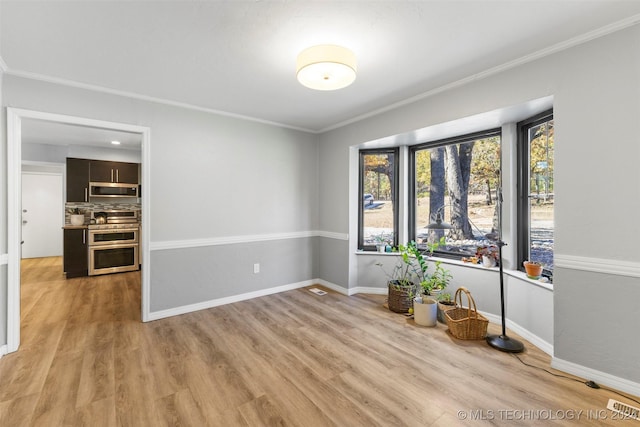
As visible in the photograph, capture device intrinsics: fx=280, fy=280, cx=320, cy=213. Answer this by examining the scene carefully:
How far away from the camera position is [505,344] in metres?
2.44

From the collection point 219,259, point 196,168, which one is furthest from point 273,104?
point 219,259

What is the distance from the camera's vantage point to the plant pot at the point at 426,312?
2920 millimetres

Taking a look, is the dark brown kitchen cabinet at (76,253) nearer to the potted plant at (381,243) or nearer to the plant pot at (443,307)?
the potted plant at (381,243)

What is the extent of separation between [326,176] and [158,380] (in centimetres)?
323

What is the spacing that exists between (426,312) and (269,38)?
2.87 meters

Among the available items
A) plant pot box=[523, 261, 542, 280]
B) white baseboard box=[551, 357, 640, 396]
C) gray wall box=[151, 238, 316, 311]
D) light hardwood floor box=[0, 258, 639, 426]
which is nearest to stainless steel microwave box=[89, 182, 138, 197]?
light hardwood floor box=[0, 258, 639, 426]

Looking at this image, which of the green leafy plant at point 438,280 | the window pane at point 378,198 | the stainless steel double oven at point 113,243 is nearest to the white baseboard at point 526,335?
the green leafy plant at point 438,280

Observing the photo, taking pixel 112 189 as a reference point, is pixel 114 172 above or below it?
above

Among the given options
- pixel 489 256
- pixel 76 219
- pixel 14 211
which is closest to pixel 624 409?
pixel 489 256

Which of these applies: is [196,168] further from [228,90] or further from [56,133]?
[56,133]

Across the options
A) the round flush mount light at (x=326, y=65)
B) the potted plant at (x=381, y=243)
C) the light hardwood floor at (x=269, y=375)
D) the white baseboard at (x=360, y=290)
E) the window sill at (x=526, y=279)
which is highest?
the round flush mount light at (x=326, y=65)

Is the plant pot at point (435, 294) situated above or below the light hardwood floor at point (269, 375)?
above

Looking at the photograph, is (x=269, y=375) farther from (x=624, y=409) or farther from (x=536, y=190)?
(x=536, y=190)

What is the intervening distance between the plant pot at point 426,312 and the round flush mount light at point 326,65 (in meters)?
2.32
